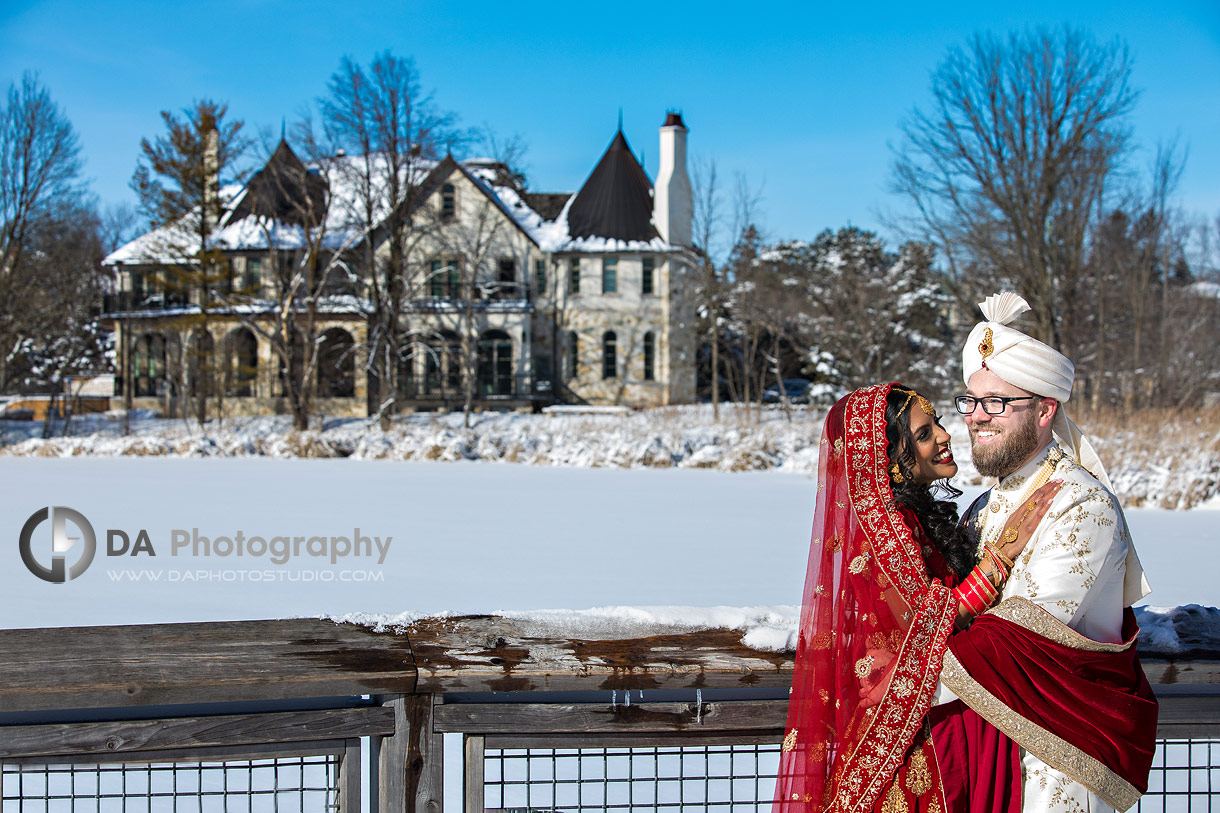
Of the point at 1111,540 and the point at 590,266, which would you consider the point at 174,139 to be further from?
the point at 1111,540

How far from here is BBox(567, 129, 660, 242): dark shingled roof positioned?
3562 cm

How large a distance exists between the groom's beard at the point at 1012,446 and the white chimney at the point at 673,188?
32735 millimetres

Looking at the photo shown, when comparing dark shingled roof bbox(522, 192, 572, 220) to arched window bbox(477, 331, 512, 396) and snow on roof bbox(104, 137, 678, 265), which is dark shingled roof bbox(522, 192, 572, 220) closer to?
snow on roof bbox(104, 137, 678, 265)

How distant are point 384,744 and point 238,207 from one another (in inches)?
1449

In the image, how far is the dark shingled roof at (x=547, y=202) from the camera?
38.0m

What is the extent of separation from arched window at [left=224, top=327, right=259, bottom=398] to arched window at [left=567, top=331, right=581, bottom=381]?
1111 centimetres

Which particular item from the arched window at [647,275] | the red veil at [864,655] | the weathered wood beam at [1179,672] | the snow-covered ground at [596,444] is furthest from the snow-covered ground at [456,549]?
the arched window at [647,275]

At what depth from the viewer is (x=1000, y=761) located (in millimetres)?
1920

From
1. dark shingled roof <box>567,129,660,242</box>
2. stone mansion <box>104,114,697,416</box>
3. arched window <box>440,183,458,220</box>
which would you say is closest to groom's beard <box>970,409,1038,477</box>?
stone mansion <box>104,114,697,416</box>

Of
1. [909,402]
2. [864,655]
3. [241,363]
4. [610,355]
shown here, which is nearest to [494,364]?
[610,355]

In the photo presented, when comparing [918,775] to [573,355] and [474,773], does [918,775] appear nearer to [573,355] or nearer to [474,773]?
[474,773]

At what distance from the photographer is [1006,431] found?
210 cm

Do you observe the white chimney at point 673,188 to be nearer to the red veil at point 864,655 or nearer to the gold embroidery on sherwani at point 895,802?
the red veil at point 864,655

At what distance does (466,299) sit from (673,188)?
8971 millimetres
